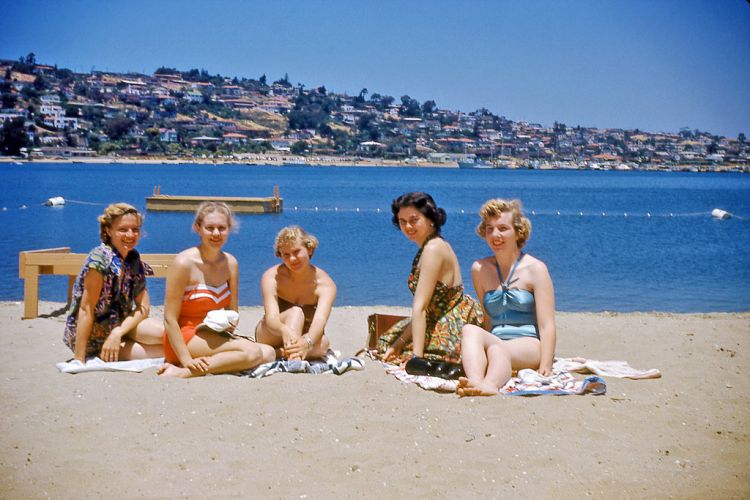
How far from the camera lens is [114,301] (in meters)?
5.50

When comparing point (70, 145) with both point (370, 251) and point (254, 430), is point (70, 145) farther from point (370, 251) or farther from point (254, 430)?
point (254, 430)

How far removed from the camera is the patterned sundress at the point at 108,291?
5.38 metres

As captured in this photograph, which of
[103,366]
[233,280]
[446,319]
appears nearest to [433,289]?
[446,319]

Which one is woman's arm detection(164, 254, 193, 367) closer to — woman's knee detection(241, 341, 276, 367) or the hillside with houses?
woman's knee detection(241, 341, 276, 367)

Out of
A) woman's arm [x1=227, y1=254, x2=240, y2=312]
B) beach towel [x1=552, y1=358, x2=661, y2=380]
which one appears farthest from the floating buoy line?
woman's arm [x1=227, y1=254, x2=240, y2=312]

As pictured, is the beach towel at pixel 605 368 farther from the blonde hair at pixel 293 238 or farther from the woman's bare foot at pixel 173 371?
the woman's bare foot at pixel 173 371

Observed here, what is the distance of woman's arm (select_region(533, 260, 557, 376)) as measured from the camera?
5.21m

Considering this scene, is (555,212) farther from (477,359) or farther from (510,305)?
(477,359)

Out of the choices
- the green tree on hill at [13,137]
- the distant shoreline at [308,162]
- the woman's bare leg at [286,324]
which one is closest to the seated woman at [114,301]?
the woman's bare leg at [286,324]

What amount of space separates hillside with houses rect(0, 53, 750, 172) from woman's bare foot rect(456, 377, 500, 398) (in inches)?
4887

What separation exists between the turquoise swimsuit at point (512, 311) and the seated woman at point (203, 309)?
1.60 m

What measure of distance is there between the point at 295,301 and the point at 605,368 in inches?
90.5

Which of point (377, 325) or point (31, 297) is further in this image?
point (31, 297)

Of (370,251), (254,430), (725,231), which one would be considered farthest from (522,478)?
(725,231)
